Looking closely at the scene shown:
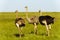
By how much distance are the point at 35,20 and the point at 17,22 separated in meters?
2.44

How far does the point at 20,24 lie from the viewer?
2014cm

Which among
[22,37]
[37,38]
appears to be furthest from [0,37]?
[37,38]

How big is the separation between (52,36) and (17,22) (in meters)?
3.34

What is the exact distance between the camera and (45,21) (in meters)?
20.7

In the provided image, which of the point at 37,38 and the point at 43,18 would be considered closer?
the point at 37,38

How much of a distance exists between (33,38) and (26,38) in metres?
0.58

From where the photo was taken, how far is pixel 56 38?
62.3 ft

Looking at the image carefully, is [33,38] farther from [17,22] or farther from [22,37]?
[17,22]

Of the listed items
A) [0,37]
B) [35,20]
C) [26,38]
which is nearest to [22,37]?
[26,38]

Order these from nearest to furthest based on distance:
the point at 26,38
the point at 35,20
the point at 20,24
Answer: the point at 26,38 < the point at 20,24 < the point at 35,20

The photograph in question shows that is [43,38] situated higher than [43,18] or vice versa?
[43,18]

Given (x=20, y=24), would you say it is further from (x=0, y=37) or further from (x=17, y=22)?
(x=0, y=37)

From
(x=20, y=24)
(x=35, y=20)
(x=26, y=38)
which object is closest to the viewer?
(x=26, y=38)

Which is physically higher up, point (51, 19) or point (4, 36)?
point (51, 19)
